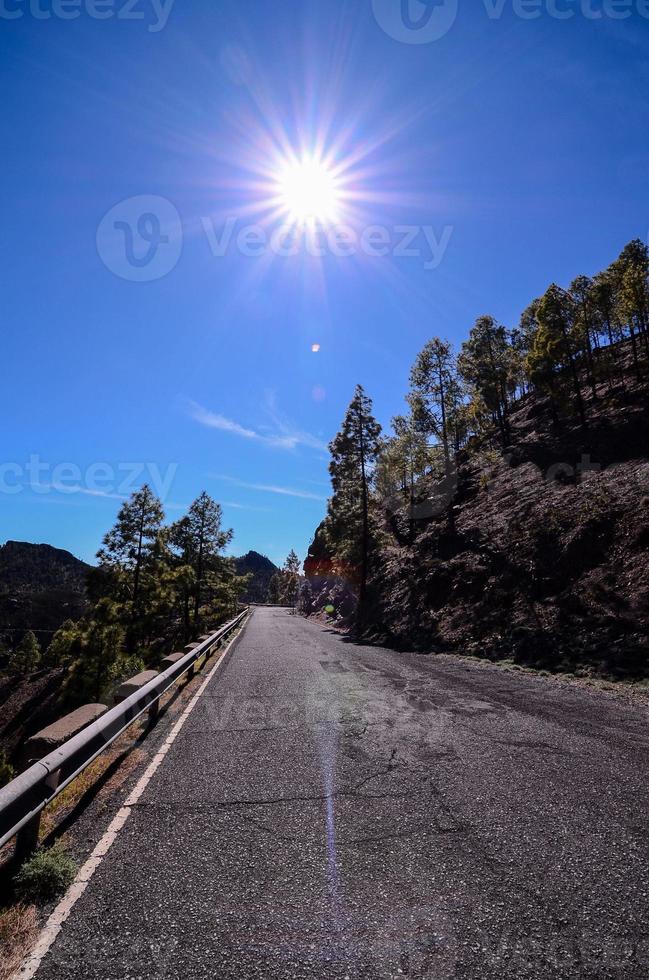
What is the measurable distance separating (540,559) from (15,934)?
17770mm

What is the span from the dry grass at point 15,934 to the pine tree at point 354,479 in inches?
1120

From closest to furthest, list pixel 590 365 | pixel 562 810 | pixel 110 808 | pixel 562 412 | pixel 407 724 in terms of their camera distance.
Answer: pixel 562 810 < pixel 110 808 < pixel 407 724 < pixel 590 365 < pixel 562 412

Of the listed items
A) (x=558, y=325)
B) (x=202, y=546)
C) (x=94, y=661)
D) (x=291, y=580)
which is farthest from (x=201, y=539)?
(x=291, y=580)

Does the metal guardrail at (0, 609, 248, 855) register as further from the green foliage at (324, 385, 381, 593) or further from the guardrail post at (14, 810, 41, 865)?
the green foliage at (324, 385, 381, 593)

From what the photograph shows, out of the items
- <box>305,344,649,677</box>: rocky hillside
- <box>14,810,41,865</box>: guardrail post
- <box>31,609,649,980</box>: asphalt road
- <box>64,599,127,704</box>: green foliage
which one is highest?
<box>305,344,649,677</box>: rocky hillside

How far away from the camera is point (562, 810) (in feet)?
13.2

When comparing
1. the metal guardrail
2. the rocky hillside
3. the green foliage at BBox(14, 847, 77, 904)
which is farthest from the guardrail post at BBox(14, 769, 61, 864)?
the rocky hillside

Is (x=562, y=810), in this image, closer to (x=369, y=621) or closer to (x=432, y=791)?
(x=432, y=791)

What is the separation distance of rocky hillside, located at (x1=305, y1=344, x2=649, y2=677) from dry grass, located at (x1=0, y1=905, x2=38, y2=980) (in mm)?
11481

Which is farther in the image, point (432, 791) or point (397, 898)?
point (432, 791)

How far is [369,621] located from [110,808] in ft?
75.6

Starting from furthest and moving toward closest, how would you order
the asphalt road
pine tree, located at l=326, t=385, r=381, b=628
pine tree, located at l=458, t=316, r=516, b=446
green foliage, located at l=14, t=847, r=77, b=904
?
pine tree, located at l=458, t=316, r=516, b=446
pine tree, located at l=326, t=385, r=381, b=628
green foliage, located at l=14, t=847, r=77, b=904
the asphalt road

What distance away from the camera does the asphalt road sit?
2430 mm

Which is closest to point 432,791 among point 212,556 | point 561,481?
point 561,481
